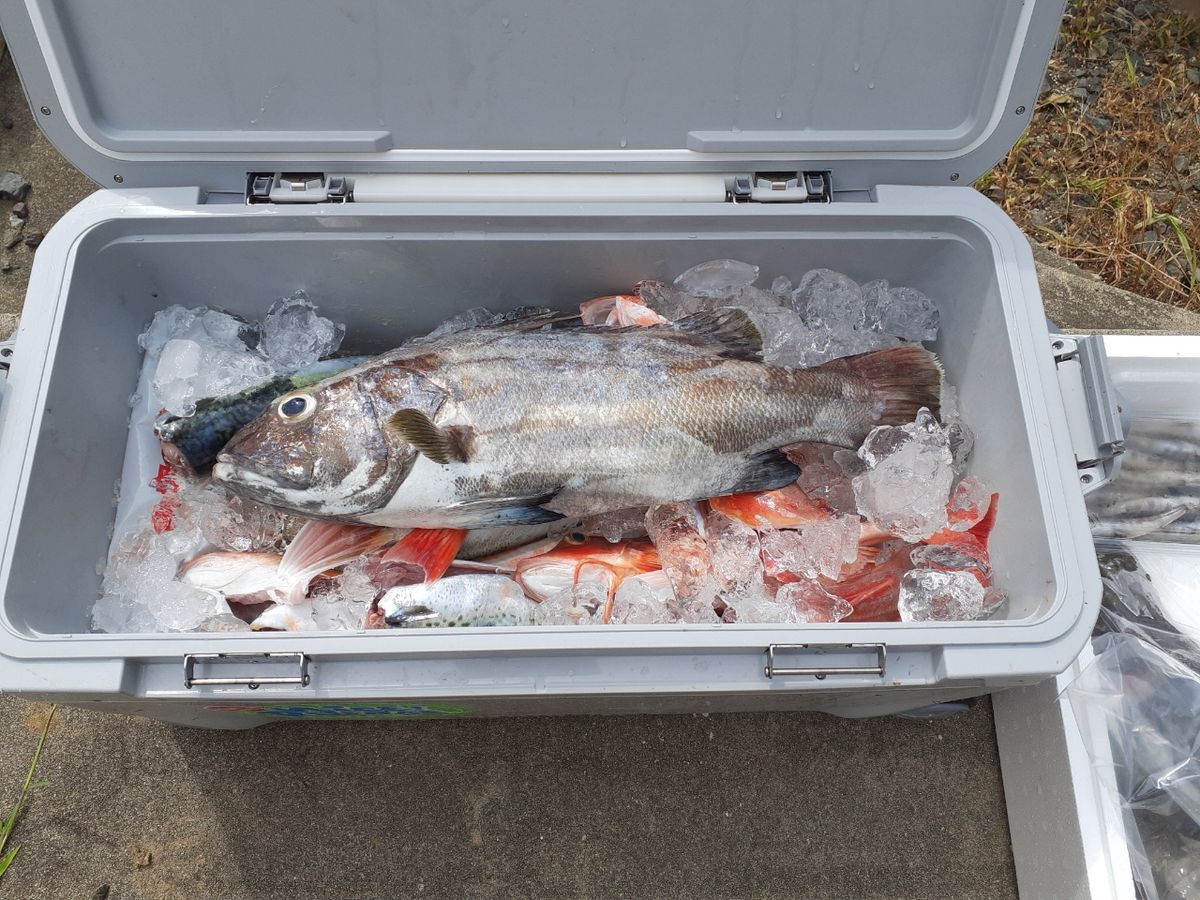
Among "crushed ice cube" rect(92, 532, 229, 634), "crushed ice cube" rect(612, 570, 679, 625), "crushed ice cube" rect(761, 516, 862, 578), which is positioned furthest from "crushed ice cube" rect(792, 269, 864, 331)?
"crushed ice cube" rect(92, 532, 229, 634)

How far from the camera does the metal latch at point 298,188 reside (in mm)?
1855

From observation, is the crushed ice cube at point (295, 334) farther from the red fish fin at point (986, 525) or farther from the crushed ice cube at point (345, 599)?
the red fish fin at point (986, 525)

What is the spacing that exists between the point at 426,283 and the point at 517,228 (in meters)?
0.28

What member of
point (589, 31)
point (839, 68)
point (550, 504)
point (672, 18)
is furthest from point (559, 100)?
point (550, 504)

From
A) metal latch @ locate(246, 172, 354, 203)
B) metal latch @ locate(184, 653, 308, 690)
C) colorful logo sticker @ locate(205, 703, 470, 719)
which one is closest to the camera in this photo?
metal latch @ locate(184, 653, 308, 690)

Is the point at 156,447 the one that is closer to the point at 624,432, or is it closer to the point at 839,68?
the point at 624,432

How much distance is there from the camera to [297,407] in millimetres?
1744

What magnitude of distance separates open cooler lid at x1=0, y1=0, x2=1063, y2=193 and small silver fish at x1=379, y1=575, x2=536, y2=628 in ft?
2.96

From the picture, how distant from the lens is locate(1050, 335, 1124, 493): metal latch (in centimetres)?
167

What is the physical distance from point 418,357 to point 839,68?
3.50 feet

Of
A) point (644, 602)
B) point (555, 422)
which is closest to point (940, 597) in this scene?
point (644, 602)

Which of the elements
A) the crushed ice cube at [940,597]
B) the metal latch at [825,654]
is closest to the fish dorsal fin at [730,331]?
the crushed ice cube at [940,597]

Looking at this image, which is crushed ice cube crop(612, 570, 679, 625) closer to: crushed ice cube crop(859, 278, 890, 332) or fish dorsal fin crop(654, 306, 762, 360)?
fish dorsal fin crop(654, 306, 762, 360)

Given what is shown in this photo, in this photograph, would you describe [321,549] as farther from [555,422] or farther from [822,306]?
[822,306]
